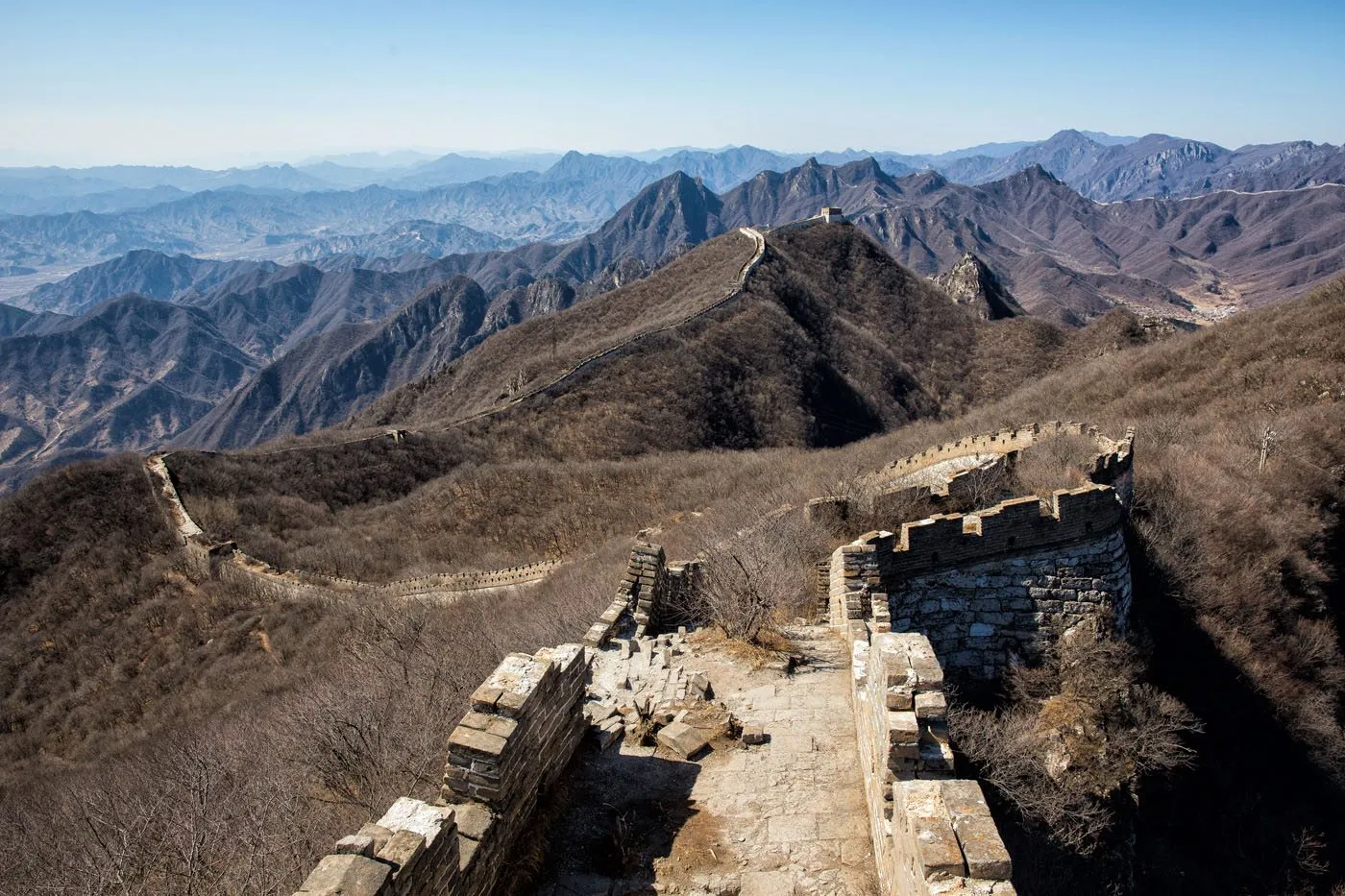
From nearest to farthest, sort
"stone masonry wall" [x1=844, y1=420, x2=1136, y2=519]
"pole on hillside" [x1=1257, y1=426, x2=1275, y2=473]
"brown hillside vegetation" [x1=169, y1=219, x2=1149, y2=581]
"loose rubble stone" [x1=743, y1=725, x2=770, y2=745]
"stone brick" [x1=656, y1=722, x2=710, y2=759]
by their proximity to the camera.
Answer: "stone brick" [x1=656, y1=722, x2=710, y2=759], "loose rubble stone" [x1=743, y1=725, x2=770, y2=745], "stone masonry wall" [x1=844, y1=420, x2=1136, y2=519], "pole on hillside" [x1=1257, y1=426, x2=1275, y2=473], "brown hillside vegetation" [x1=169, y1=219, x2=1149, y2=581]

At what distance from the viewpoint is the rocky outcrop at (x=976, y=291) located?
312 feet

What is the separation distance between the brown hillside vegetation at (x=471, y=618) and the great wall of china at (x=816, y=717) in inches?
111

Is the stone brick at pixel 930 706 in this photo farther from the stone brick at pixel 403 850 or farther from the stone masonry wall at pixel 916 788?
the stone brick at pixel 403 850

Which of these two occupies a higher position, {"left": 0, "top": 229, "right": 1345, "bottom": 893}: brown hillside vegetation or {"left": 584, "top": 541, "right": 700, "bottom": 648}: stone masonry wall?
{"left": 584, "top": 541, "right": 700, "bottom": 648}: stone masonry wall

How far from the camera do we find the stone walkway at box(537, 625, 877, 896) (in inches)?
268

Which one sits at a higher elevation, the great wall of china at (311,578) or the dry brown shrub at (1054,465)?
the dry brown shrub at (1054,465)

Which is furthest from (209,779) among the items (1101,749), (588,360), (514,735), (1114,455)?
(588,360)

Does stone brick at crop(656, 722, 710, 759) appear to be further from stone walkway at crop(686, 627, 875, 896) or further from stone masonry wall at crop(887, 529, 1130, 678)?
stone masonry wall at crop(887, 529, 1130, 678)

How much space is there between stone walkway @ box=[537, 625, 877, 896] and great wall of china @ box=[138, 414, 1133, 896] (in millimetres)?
28

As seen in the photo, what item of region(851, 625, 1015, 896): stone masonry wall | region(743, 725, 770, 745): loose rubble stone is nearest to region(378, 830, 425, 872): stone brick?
region(851, 625, 1015, 896): stone masonry wall

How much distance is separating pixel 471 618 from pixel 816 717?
46.2ft

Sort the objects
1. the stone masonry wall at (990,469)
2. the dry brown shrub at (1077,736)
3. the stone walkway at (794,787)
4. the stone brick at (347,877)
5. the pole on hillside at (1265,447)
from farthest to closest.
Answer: the pole on hillside at (1265,447) → the stone masonry wall at (990,469) → the dry brown shrub at (1077,736) → the stone walkway at (794,787) → the stone brick at (347,877)

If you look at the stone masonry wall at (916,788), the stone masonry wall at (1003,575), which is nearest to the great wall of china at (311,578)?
the stone masonry wall at (1003,575)

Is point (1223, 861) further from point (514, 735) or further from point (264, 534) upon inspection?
point (264, 534)
